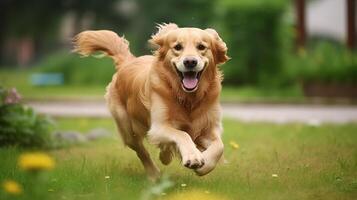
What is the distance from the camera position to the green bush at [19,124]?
836 centimetres

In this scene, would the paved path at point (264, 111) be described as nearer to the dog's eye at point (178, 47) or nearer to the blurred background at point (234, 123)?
the blurred background at point (234, 123)

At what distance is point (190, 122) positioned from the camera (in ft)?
21.3

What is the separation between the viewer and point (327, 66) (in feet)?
58.2

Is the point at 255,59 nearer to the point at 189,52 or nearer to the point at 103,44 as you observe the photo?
the point at 103,44

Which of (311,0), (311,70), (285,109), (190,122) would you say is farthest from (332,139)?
(311,0)

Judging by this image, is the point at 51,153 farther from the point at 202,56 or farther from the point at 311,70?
the point at 311,70

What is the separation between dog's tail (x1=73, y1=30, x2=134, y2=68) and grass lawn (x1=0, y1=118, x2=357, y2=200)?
3.82 ft

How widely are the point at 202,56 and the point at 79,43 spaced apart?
202cm

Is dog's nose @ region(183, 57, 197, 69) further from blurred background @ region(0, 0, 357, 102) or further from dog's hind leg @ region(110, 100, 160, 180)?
blurred background @ region(0, 0, 357, 102)

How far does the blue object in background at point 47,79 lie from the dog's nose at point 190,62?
19745 millimetres

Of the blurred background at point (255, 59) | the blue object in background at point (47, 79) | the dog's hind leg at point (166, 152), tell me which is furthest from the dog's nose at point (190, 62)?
the blue object in background at point (47, 79)

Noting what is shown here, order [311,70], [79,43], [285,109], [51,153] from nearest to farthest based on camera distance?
[79,43] → [51,153] → [285,109] → [311,70]

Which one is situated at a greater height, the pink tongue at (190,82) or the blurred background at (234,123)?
the pink tongue at (190,82)

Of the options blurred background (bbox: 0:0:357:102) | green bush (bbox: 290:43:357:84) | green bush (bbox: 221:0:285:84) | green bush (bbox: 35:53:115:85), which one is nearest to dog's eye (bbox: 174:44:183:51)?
blurred background (bbox: 0:0:357:102)
